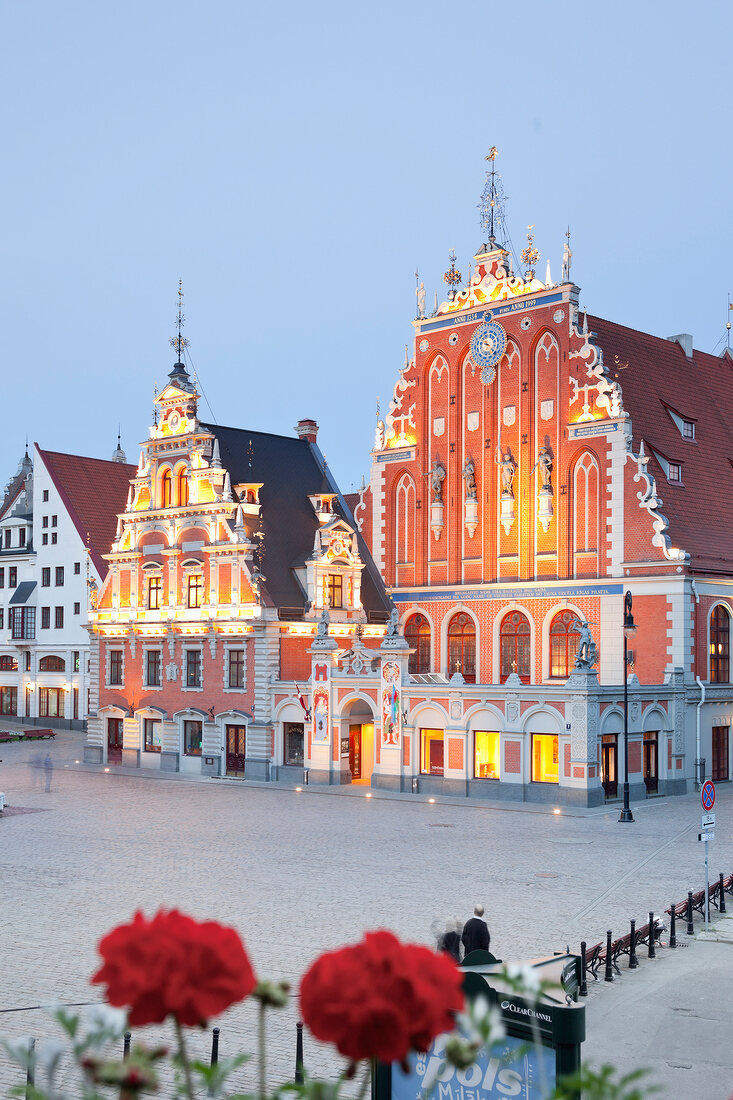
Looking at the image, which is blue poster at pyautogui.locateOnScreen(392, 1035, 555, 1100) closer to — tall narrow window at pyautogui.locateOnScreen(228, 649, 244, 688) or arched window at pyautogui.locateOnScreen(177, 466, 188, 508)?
tall narrow window at pyautogui.locateOnScreen(228, 649, 244, 688)

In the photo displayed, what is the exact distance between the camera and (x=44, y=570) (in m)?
72.6

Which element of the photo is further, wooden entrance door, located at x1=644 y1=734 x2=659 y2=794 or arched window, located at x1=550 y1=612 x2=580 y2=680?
arched window, located at x1=550 y1=612 x2=580 y2=680

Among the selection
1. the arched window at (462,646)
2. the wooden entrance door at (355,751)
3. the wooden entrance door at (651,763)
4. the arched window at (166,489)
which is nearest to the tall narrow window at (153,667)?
the arched window at (166,489)

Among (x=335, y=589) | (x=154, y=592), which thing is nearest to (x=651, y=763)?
(x=335, y=589)

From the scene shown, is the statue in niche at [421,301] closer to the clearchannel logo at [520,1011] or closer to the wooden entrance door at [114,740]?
the wooden entrance door at [114,740]

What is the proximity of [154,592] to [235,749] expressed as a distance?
8.61 m

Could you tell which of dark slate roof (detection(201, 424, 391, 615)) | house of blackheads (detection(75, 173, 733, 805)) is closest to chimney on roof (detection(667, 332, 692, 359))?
house of blackheads (detection(75, 173, 733, 805))

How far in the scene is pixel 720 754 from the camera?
44.4 meters

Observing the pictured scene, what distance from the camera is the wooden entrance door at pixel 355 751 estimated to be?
46.5 m

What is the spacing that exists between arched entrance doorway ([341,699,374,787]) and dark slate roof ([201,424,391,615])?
5850 millimetres

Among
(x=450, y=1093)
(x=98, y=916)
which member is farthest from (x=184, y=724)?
(x=450, y=1093)

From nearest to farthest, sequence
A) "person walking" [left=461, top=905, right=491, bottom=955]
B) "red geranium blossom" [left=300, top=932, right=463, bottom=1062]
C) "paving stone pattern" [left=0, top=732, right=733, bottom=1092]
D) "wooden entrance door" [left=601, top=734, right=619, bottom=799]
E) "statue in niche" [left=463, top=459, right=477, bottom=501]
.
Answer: "red geranium blossom" [left=300, top=932, right=463, bottom=1062] < "person walking" [left=461, top=905, right=491, bottom=955] < "paving stone pattern" [left=0, top=732, right=733, bottom=1092] < "wooden entrance door" [left=601, top=734, right=619, bottom=799] < "statue in niche" [left=463, top=459, right=477, bottom=501]

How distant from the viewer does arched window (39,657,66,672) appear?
71375 mm

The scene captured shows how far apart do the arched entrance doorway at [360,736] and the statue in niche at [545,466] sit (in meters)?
11.1
